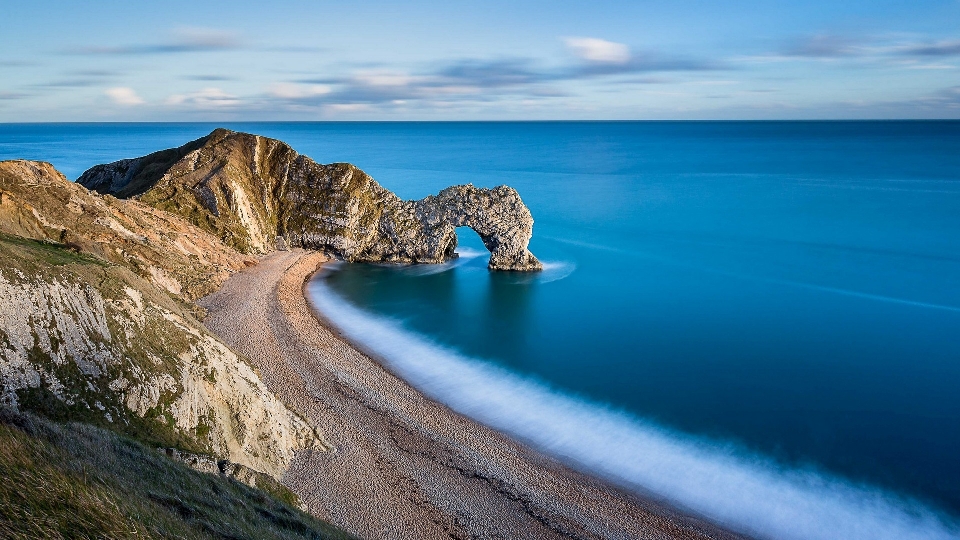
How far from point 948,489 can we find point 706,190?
8446 cm

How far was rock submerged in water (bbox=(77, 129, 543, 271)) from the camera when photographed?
54.8 meters

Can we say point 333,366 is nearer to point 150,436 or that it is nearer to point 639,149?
point 150,436

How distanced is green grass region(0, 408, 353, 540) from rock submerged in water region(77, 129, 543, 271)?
1535 inches

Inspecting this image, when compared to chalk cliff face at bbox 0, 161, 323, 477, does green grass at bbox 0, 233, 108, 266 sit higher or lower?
higher

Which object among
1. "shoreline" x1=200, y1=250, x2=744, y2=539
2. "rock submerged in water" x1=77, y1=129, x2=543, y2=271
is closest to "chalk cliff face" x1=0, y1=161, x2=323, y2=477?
"shoreline" x1=200, y1=250, x2=744, y2=539

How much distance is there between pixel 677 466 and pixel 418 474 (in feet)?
36.0

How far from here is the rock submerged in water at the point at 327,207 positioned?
2158 inches

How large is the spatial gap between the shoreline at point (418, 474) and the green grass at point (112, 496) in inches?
134

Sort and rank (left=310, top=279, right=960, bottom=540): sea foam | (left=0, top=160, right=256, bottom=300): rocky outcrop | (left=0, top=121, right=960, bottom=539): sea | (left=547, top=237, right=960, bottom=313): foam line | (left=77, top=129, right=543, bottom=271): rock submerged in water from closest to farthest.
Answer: (left=310, top=279, right=960, bottom=540): sea foam < (left=0, top=121, right=960, bottom=539): sea < (left=0, top=160, right=256, bottom=300): rocky outcrop < (left=547, top=237, right=960, bottom=313): foam line < (left=77, top=129, right=543, bottom=271): rock submerged in water

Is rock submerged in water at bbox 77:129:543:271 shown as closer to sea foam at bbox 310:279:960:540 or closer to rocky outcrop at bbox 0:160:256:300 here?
rocky outcrop at bbox 0:160:256:300

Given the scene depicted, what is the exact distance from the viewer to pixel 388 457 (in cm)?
2411

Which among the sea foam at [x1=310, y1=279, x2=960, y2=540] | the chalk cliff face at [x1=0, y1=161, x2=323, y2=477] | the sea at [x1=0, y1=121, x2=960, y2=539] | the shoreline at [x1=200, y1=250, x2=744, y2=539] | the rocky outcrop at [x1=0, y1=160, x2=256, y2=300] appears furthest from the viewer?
the rocky outcrop at [x1=0, y1=160, x2=256, y2=300]

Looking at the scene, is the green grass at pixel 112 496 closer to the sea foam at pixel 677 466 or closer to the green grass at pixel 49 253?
the green grass at pixel 49 253

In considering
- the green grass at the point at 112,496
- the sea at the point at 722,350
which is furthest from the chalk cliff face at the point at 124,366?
the sea at the point at 722,350
